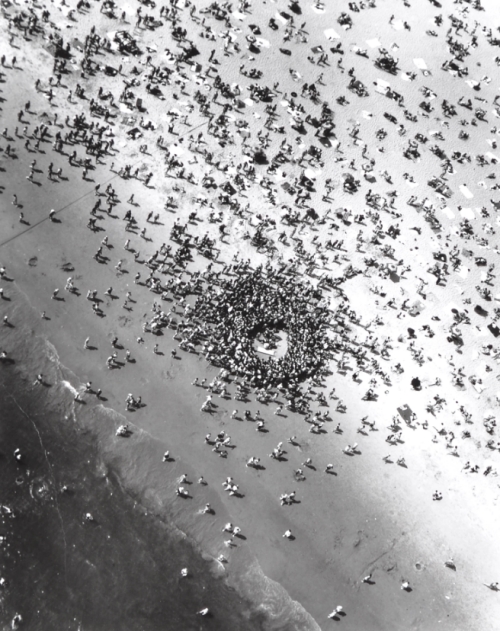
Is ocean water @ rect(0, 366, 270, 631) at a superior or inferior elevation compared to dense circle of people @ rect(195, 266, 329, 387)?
inferior

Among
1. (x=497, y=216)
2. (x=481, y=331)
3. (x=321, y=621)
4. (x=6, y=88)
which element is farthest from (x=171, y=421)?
(x=497, y=216)

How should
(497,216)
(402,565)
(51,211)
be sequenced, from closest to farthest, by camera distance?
(402,565)
(51,211)
(497,216)

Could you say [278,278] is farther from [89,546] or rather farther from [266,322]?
Answer: [89,546]

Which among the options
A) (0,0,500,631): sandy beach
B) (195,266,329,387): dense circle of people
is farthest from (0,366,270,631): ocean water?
(195,266,329,387): dense circle of people

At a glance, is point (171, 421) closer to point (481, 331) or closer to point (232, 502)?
point (232, 502)

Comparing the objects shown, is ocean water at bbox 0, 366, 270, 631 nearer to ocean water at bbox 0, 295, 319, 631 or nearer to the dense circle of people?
ocean water at bbox 0, 295, 319, 631

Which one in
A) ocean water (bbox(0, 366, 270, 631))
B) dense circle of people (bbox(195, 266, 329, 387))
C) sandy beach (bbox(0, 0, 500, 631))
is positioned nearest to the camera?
ocean water (bbox(0, 366, 270, 631))

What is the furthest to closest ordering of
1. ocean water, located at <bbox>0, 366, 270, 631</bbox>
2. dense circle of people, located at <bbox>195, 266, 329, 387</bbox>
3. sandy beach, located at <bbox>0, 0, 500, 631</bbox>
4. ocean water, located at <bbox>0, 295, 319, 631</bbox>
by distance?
dense circle of people, located at <bbox>195, 266, 329, 387</bbox> < sandy beach, located at <bbox>0, 0, 500, 631</bbox> < ocean water, located at <bbox>0, 295, 319, 631</bbox> < ocean water, located at <bbox>0, 366, 270, 631</bbox>

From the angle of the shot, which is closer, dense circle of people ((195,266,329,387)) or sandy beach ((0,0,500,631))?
sandy beach ((0,0,500,631))
